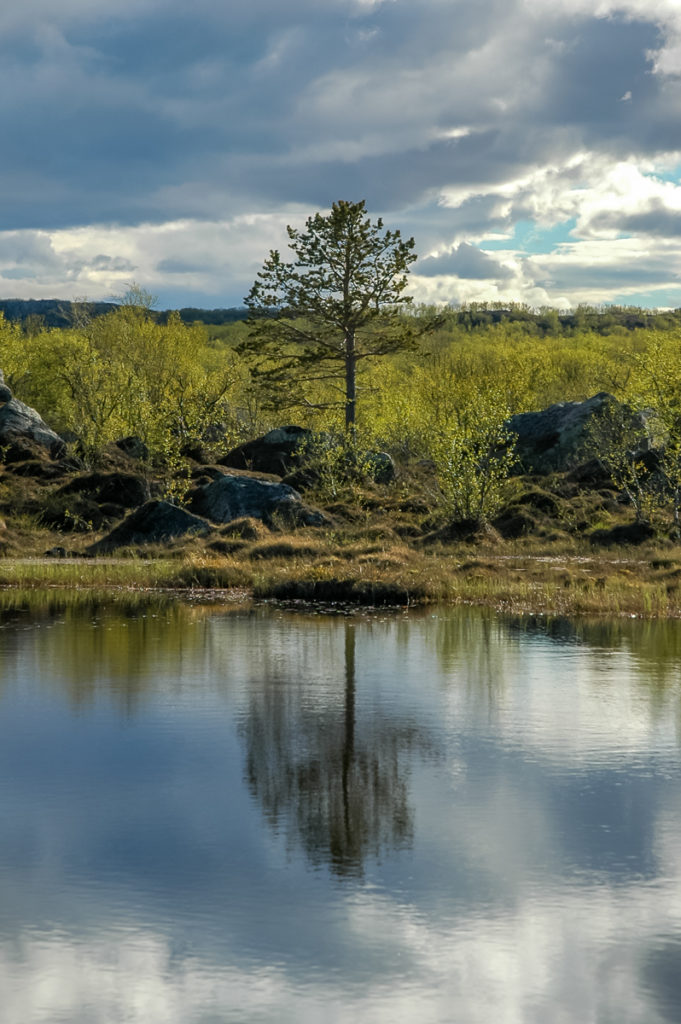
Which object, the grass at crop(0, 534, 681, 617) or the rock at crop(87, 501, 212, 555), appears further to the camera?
the rock at crop(87, 501, 212, 555)

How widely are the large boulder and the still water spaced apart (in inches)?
1259

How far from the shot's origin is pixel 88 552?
36875mm

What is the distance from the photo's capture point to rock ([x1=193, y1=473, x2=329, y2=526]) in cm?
3878

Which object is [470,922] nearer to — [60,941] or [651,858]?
[651,858]

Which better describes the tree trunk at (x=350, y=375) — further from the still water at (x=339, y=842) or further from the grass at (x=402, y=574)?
the still water at (x=339, y=842)

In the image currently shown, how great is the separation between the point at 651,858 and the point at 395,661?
9503 mm

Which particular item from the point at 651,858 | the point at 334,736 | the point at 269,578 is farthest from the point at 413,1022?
the point at 269,578

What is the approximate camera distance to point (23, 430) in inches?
1948

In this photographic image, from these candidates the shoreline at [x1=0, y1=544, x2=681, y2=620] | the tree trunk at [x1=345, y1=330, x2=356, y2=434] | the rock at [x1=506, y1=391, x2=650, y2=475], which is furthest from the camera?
the tree trunk at [x1=345, y1=330, x2=356, y2=434]

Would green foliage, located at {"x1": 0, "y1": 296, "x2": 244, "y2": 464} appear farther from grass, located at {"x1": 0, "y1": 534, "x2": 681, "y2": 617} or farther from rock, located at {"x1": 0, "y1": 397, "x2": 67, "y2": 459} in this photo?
grass, located at {"x1": 0, "y1": 534, "x2": 681, "y2": 617}

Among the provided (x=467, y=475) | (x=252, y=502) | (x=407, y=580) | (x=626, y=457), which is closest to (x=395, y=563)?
(x=407, y=580)

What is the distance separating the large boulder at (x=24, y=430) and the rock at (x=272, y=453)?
6.58 meters

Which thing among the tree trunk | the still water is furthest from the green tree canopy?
the still water

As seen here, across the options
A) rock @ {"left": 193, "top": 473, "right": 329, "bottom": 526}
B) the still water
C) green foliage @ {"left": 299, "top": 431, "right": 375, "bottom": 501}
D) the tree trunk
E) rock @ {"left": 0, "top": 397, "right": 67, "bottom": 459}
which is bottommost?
the still water
